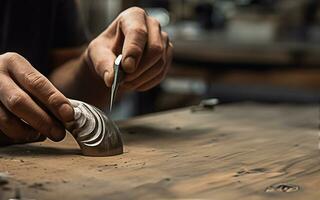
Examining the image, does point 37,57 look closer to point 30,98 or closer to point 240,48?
point 30,98

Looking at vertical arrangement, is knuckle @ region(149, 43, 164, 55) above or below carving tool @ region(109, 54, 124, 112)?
above

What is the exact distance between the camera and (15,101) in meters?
0.83

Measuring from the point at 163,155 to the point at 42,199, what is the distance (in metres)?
0.27

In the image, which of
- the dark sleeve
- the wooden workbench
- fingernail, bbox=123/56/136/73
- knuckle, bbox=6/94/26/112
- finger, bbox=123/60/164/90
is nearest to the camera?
the wooden workbench

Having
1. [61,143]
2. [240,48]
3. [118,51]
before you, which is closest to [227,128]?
[118,51]

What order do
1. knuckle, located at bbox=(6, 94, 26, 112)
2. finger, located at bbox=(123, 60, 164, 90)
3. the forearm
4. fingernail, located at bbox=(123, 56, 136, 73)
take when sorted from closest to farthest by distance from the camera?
1. knuckle, located at bbox=(6, 94, 26, 112)
2. fingernail, located at bbox=(123, 56, 136, 73)
3. finger, located at bbox=(123, 60, 164, 90)
4. the forearm

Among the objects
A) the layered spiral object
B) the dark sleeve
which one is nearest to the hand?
the layered spiral object

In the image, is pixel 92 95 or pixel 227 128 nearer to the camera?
pixel 227 128

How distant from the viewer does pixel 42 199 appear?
62 centimetres

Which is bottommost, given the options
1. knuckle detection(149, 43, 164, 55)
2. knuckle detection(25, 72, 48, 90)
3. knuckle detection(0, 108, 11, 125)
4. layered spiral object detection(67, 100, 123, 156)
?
layered spiral object detection(67, 100, 123, 156)

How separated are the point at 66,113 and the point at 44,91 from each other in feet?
0.13

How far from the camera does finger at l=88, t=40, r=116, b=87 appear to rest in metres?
1.00

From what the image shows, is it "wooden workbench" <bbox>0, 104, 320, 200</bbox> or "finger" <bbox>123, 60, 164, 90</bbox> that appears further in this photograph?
"finger" <bbox>123, 60, 164, 90</bbox>

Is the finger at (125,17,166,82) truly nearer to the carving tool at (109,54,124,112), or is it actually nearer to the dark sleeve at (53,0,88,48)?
the carving tool at (109,54,124,112)
